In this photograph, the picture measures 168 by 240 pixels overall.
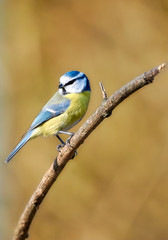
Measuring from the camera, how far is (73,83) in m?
1.55

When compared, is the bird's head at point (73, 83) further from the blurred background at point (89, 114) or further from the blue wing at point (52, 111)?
the blurred background at point (89, 114)

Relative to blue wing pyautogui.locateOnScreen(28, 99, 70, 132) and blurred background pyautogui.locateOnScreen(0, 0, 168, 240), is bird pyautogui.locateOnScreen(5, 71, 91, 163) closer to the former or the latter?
blue wing pyautogui.locateOnScreen(28, 99, 70, 132)

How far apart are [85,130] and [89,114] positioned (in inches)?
38.3

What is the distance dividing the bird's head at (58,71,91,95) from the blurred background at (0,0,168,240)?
37 centimetres

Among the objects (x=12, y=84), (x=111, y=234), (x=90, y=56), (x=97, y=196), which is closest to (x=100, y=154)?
(x=97, y=196)

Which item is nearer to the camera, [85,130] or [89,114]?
[85,130]

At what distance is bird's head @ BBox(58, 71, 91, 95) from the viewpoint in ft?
5.00

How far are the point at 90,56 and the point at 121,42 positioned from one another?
21 cm

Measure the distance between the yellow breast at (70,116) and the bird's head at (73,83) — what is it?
3 cm

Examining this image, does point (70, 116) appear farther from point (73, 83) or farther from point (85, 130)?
point (85, 130)

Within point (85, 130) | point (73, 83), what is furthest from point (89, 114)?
point (85, 130)

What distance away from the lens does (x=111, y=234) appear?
2057 millimetres

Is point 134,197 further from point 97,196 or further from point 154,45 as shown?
point 154,45

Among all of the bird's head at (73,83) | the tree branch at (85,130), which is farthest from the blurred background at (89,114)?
the tree branch at (85,130)
